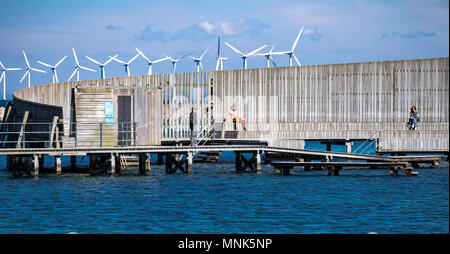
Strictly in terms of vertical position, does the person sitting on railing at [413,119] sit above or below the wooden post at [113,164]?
above

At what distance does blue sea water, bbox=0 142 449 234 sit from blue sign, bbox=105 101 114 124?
313 centimetres

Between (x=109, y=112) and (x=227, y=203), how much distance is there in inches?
461

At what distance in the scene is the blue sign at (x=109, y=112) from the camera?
3891 centimetres

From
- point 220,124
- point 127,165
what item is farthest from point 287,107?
point 127,165

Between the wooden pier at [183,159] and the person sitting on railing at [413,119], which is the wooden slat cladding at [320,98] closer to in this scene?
the person sitting on railing at [413,119]

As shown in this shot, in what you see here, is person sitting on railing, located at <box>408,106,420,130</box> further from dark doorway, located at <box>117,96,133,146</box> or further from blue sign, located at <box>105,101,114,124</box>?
blue sign, located at <box>105,101,114,124</box>

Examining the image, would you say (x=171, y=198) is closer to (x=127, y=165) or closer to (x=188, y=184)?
(x=188, y=184)

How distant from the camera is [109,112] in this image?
39000 mm

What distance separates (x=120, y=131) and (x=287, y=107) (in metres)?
15.8

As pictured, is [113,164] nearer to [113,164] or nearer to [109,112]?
[113,164]

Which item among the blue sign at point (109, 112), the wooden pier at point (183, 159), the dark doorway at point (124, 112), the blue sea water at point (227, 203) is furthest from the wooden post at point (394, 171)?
the blue sign at point (109, 112)

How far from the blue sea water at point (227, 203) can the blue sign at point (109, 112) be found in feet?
10.3

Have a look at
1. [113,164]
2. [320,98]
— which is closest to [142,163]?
[113,164]

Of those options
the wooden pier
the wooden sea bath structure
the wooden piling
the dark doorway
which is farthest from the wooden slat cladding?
the wooden piling
